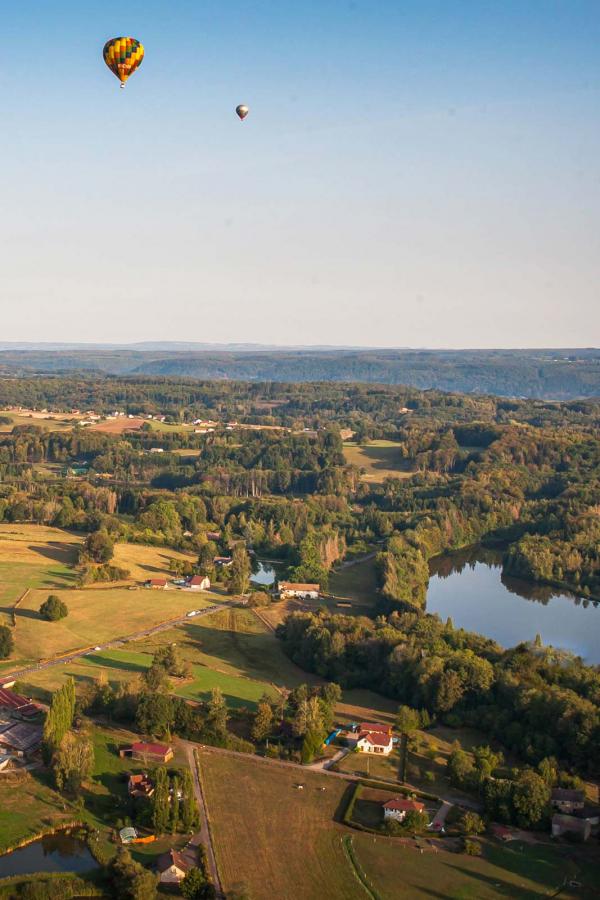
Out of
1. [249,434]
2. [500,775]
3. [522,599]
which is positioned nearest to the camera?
[500,775]

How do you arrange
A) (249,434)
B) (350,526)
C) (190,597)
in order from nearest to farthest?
1. (190,597)
2. (350,526)
3. (249,434)

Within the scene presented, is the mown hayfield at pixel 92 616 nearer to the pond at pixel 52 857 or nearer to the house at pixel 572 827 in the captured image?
the pond at pixel 52 857

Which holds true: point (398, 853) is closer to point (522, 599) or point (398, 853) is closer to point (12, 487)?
point (522, 599)

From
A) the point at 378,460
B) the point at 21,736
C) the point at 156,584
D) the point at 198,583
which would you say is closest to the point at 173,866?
the point at 21,736

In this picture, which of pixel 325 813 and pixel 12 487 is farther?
pixel 12 487

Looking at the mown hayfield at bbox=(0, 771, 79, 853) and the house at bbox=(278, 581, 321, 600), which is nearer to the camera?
the mown hayfield at bbox=(0, 771, 79, 853)

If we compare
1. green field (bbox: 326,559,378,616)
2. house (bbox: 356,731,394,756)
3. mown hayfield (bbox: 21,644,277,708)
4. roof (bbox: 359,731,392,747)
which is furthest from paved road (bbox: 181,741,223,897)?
green field (bbox: 326,559,378,616)

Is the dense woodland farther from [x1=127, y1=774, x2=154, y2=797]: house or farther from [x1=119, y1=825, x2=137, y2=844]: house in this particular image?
[x1=119, y1=825, x2=137, y2=844]: house

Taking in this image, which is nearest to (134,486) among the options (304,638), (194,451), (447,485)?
(194,451)
